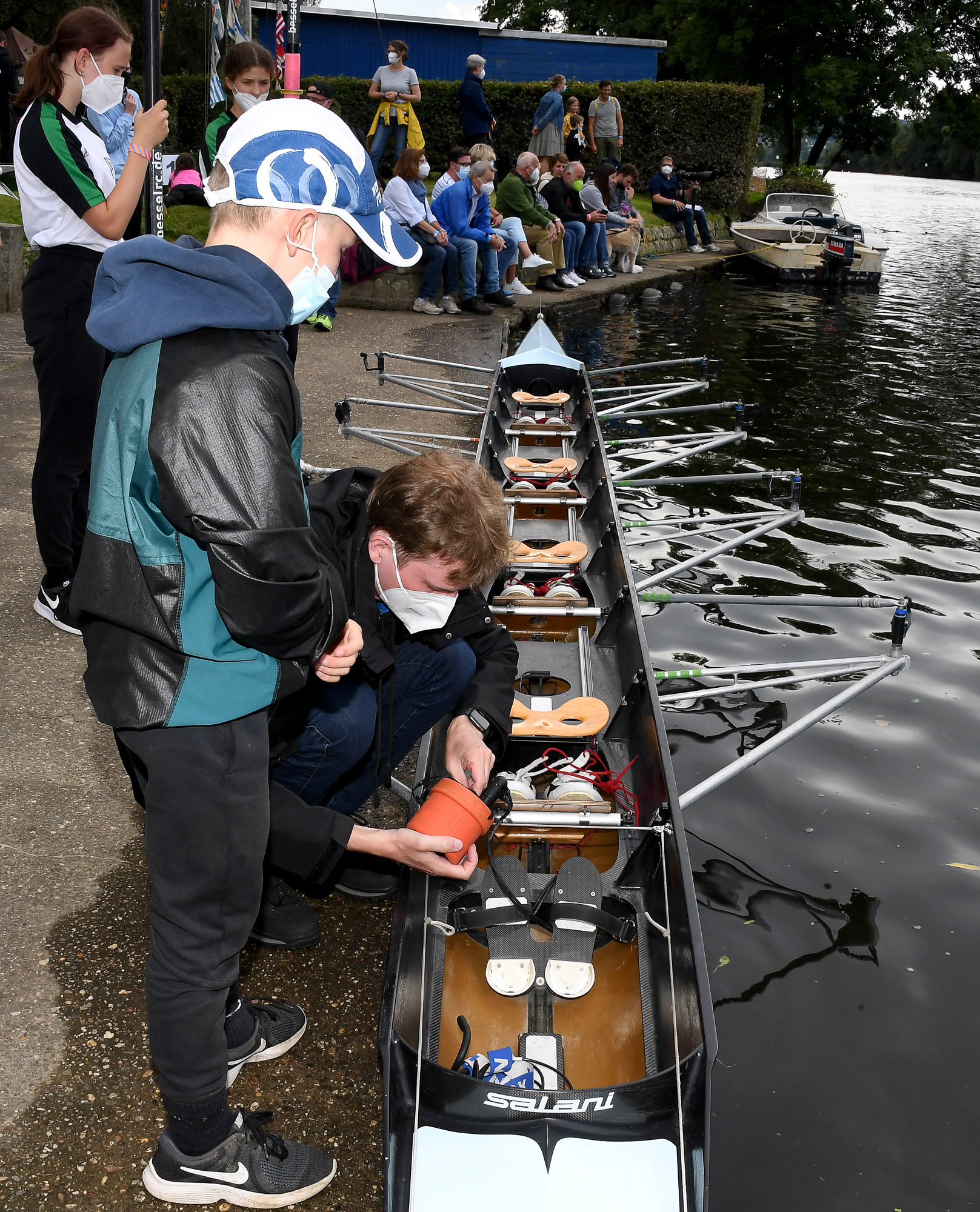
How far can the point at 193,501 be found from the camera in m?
1.76

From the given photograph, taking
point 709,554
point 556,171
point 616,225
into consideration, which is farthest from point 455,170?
point 709,554

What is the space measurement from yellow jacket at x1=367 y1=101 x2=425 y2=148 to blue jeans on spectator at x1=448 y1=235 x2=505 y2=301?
Result: 1.94 m

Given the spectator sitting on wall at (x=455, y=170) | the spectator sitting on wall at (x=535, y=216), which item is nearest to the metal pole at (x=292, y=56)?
the spectator sitting on wall at (x=455, y=170)

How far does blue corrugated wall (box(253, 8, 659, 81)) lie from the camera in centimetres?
2412

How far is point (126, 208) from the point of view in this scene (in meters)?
3.81

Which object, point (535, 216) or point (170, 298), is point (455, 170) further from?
point (170, 298)

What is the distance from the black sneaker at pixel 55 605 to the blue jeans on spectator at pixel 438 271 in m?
9.07

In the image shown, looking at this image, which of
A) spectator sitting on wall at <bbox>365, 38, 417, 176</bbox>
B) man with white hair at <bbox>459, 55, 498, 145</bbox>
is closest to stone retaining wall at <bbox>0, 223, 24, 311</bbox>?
spectator sitting on wall at <bbox>365, 38, 417, 176</bbox>

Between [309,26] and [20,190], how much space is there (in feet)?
76.7

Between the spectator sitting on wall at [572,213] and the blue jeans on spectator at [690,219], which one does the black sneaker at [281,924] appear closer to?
the spectator sitting on wall at [572,213]

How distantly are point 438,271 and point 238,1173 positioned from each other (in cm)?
1216

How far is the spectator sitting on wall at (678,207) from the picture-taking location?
21.3 meters

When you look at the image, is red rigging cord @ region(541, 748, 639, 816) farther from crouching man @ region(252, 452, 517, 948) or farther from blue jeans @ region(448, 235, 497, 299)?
blue jeans @ region(448, 235, 497, 299)

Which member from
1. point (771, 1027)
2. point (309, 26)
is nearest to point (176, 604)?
→ point (771, 1027)
